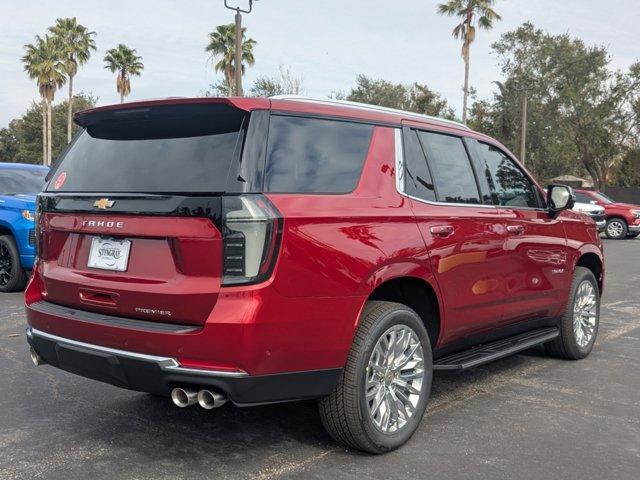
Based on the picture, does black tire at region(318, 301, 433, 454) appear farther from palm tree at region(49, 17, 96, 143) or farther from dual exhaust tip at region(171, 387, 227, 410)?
palm tree at region(49, 17, 96, 143)

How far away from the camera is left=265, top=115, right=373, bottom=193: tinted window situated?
3.23m

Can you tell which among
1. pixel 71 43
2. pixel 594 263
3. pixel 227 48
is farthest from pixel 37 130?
pixel 594 263

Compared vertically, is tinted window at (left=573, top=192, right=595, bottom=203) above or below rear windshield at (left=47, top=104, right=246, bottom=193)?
above

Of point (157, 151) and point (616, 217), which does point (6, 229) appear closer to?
point (157, 151)

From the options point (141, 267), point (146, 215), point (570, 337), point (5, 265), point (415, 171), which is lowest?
point (570, 337)

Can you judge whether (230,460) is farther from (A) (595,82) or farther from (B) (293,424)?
(A) (595,82)

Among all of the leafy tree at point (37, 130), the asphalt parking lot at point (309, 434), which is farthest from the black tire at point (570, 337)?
the leafy tree at point (37, 130)

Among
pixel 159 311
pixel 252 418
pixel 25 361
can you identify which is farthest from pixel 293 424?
pixel 25 361

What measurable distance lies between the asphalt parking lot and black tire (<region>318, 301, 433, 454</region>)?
4.1 inches

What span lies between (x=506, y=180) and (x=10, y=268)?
22.3 feet

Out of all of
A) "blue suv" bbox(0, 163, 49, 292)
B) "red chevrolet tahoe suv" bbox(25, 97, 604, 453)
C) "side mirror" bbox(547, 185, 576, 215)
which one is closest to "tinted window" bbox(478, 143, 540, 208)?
"side mirror" bbox(547, 185, 576, 215)

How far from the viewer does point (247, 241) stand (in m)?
3.01

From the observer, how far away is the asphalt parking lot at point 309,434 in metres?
3.42

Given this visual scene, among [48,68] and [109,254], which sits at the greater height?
[48,68]
